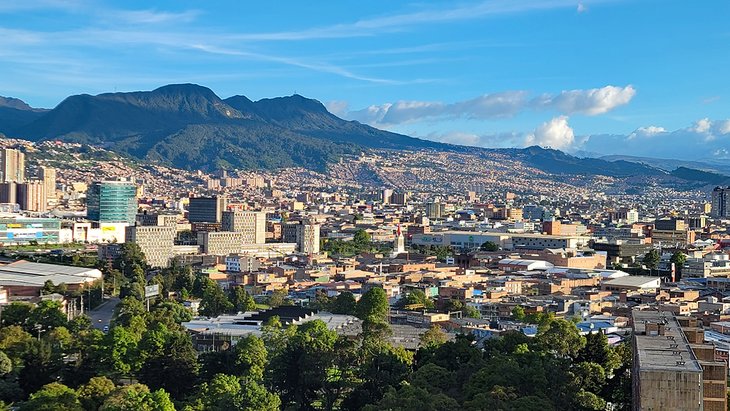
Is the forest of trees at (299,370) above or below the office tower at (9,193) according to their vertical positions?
below

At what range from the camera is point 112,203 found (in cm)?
6350

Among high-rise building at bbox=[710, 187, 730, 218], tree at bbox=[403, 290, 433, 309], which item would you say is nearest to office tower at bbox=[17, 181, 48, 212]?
tree at bbox=[403, 290, 433, 309]

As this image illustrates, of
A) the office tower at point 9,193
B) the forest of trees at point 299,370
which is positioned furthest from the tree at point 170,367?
the office tower at point 9,193

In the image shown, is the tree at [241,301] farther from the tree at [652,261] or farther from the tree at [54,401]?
the tree at [652,261]

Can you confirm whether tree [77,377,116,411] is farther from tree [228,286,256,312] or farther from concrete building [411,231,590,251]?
concrete building [411,231,590,251]

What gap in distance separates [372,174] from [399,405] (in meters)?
161

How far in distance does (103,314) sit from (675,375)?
2379cm

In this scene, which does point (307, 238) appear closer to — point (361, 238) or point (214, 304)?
point (361, 238)

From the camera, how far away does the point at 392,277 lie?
4009 centimetres

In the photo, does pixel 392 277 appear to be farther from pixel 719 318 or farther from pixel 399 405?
pixel 399 405

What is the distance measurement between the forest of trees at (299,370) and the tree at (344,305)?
447cm

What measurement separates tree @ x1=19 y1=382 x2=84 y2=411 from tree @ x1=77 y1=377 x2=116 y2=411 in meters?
0.31

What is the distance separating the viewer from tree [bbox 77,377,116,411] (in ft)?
59.4

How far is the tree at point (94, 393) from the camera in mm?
18094
